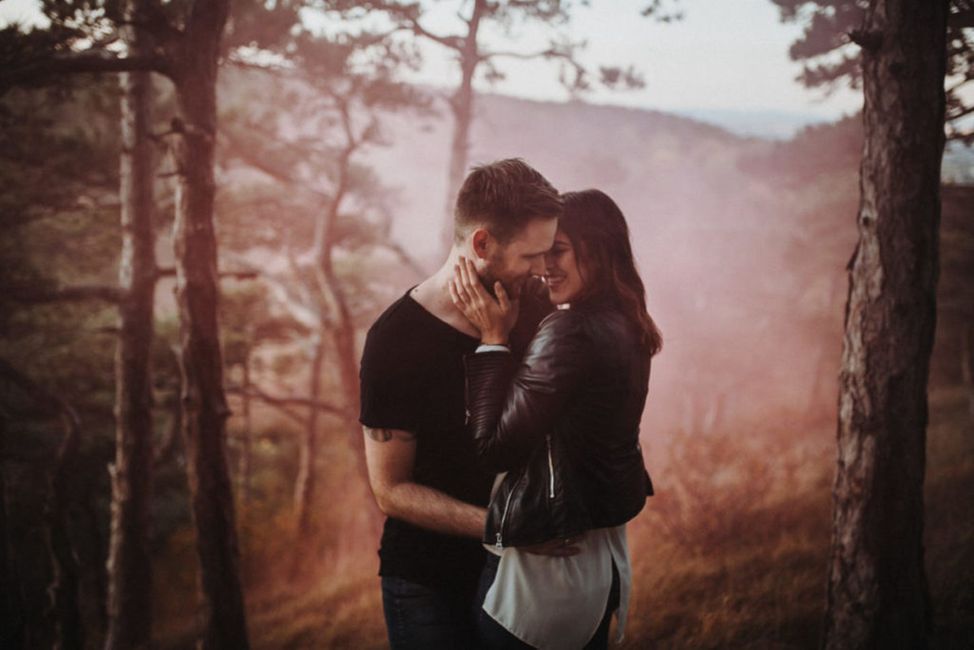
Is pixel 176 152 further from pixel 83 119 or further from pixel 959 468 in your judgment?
pixel 959 468

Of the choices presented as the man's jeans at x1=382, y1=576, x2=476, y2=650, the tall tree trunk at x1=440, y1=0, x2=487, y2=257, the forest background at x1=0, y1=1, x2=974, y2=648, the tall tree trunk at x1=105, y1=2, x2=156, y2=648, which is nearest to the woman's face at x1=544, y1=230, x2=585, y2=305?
the man's jeans at x1=382, y1=576, x2=476, y2=650

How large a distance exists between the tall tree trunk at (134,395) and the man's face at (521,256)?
5884 millimetres

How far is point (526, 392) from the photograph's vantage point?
71.2 inches

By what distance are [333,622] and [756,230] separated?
28617 millimetres

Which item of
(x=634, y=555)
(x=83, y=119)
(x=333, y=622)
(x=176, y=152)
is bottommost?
(x=333, y=622)

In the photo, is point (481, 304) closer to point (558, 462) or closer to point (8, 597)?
point (558, 462)

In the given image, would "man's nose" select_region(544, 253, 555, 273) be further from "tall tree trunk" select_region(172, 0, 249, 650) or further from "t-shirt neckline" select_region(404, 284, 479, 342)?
"tall tree trunk" select_region(172, 0, 249, 650)

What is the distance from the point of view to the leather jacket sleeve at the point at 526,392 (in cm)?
179

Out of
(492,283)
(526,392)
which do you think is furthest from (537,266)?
(526,392)

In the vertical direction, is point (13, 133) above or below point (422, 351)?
above

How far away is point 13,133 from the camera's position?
7734mm

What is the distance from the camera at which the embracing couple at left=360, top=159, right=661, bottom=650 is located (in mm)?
1843

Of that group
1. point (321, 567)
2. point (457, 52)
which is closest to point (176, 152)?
point (457, 52)

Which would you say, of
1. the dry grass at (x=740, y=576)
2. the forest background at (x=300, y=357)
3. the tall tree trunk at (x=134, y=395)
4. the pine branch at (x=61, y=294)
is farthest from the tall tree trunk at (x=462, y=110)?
the dry grass at (x=740, y=576)
